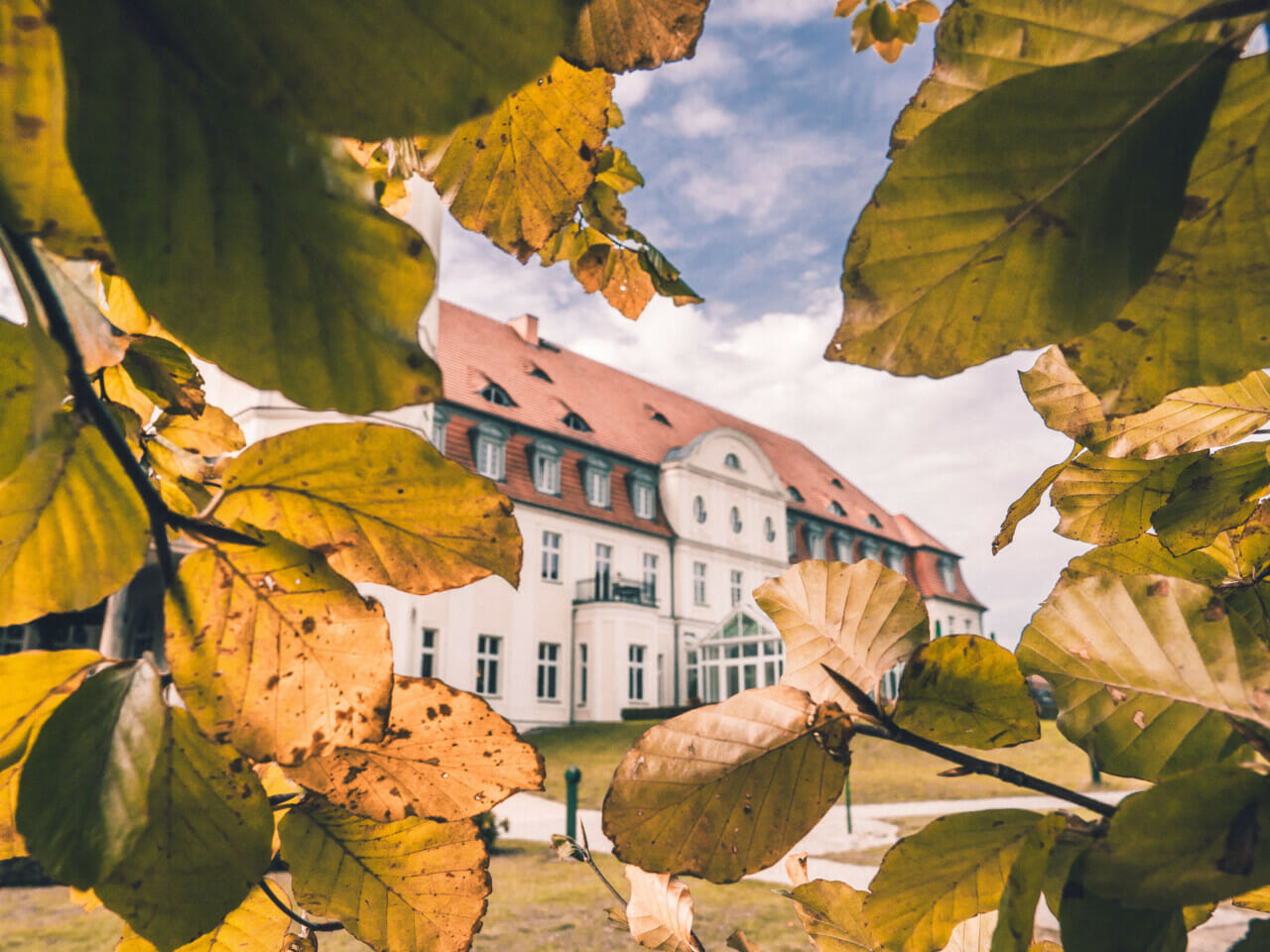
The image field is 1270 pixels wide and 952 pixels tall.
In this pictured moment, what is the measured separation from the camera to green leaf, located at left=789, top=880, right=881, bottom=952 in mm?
473

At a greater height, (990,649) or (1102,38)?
(1102,38)

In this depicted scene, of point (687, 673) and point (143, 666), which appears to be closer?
point (143, 666)


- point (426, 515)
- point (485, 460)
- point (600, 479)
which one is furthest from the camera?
point (600, 479)

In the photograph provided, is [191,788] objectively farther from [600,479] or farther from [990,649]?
[600,479]

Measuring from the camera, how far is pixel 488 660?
14.9 m

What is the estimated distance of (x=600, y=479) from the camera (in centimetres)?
1694

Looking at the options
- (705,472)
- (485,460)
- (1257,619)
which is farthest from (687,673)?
(1257,619)

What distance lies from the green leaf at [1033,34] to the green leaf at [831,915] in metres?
0.41

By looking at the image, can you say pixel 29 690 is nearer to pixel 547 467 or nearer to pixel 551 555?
pixel 551 555

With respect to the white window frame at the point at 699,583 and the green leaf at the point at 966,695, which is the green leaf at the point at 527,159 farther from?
the white window frame at the point at 699,583

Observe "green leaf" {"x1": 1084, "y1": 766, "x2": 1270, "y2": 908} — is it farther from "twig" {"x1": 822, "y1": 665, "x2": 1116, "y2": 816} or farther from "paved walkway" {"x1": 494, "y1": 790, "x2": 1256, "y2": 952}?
"paved walkway" {"x1": 494, "y1": 790, "x2": 1256, "y2": 952}

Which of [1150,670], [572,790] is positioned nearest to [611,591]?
[572,790]

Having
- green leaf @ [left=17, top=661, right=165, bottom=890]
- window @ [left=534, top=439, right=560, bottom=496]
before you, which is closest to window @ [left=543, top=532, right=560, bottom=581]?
window @ [left=534, top=439, right=560, bottom=496]

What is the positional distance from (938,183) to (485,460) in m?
15.2
